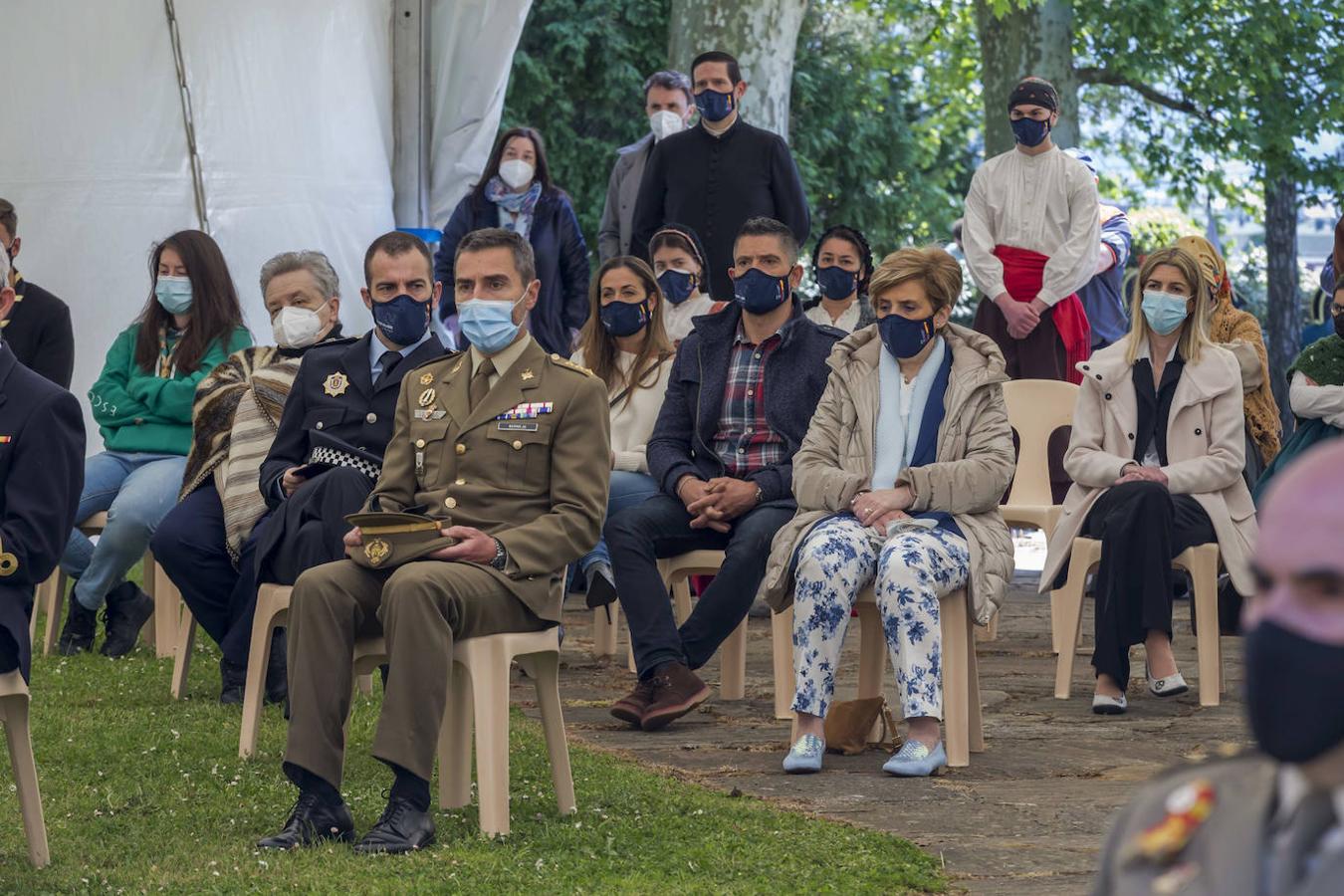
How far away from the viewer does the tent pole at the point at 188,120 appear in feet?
34.7

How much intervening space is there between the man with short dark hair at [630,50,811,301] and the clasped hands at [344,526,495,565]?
427cm

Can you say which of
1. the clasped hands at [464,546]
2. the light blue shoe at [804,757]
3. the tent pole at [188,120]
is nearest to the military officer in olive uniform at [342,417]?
the clasped hands at [464,546]

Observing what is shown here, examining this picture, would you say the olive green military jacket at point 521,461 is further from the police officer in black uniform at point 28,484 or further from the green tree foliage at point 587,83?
the green tree foliage at point 587,83

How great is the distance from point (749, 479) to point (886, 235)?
20.7 m

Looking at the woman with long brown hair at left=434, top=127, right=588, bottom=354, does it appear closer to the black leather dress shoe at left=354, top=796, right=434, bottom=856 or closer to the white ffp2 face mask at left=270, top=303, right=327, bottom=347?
the white ffp2 face mask at left=270, top=303, right=327, bottom=347

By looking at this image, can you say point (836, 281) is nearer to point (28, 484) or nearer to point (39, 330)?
point (39, 330)

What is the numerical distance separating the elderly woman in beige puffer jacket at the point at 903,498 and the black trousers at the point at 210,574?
189 centimetres

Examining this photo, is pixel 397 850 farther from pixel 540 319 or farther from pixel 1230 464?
pixel 540 319

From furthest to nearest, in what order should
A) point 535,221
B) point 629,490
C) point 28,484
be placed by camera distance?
point 535,221, point 629,490, point 28,484

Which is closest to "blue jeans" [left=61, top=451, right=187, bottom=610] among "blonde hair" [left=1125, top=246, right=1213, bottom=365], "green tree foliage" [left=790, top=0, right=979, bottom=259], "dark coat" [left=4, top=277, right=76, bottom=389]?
"dark coat" [left=4, top=277, right=76, bottom=389]

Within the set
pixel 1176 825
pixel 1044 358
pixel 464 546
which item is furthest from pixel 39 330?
pixel 1176 825

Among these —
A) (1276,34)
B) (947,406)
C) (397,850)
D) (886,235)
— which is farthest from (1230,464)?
(886,235)

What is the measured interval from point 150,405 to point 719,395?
92.5 inches

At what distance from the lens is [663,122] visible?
32.0 feet
